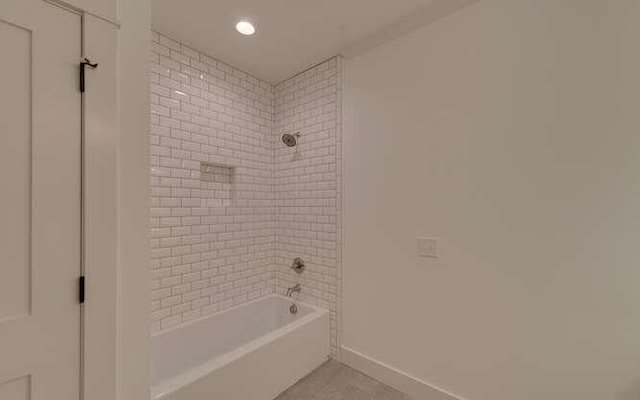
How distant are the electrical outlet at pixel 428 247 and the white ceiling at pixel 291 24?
158cm

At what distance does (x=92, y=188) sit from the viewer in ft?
3.24

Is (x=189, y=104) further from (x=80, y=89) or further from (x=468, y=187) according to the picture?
(x=468, y=187)

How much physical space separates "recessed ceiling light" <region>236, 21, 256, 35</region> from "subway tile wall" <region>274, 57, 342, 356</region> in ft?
Result: 2.34

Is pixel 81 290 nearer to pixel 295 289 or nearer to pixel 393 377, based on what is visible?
pixel 295 289

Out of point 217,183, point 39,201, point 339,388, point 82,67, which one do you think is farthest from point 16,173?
point 339,388

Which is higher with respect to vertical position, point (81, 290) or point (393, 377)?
point (81, 290)

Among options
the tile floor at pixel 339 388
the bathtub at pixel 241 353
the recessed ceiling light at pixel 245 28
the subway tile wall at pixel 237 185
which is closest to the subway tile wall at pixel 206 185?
the subway tile wall at pixel 237 185

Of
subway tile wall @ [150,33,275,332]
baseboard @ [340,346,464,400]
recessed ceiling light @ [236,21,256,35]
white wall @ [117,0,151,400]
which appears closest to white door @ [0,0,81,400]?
white wall @ [117,0,151,400]

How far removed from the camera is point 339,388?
1968 millimetres

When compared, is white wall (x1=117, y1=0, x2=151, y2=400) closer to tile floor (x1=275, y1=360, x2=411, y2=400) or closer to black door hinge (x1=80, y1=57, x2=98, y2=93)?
black door hinge (x1=80, y1=57, x2=98, y2=93)

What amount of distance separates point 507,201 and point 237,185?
2.22 meters

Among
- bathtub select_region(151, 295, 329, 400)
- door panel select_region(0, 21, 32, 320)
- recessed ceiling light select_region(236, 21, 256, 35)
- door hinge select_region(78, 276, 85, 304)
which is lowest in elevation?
bathtub select_region(151, 295, 329, 400)

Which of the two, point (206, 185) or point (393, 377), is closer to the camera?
point (393, 377)

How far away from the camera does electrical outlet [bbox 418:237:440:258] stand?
1.81m
